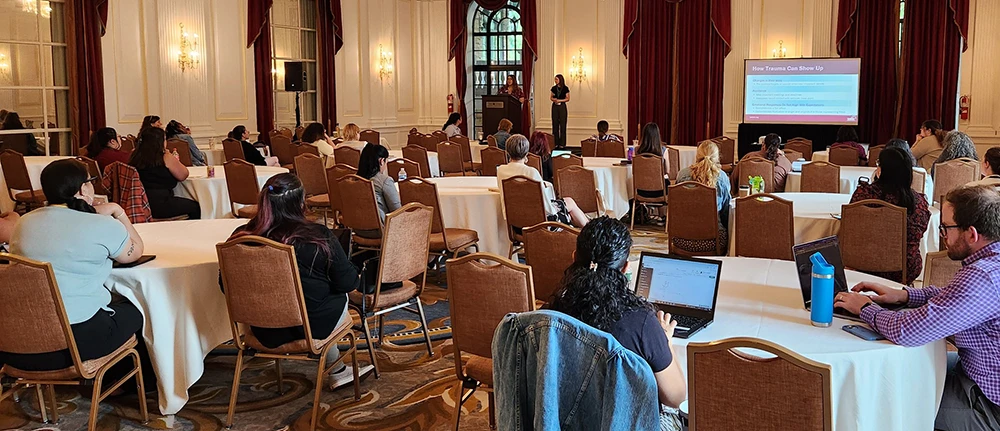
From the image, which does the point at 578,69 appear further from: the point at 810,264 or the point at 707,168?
the point at 810,264

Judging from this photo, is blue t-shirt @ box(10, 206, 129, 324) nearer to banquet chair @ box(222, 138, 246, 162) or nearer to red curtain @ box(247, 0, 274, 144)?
banquet chair @ box(222, 138, 246, 162)

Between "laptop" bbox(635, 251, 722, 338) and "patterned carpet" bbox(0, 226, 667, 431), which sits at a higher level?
"laptop" bbox(635, 251, 722, 338)

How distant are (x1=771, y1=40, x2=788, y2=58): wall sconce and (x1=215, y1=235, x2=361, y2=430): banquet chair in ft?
38.4

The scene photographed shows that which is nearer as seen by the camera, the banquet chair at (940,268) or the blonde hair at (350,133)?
the banquet chair at (940,268)

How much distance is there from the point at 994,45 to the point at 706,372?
1229 centimetres

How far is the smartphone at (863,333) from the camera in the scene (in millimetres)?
2916

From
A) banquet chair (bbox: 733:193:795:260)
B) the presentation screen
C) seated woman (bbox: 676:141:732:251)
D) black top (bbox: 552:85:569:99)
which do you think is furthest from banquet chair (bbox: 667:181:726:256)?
black top (bbox: 552:85:569:99)

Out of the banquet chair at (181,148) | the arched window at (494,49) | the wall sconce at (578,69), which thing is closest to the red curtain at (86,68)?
the banquet chair at (181,148)

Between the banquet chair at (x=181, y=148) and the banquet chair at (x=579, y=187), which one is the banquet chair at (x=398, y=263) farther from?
the banquet chair at (x=181, y=148)

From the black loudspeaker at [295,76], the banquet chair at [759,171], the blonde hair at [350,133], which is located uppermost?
the black loudspeaker at [295,76]

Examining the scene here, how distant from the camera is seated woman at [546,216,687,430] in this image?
2527mm

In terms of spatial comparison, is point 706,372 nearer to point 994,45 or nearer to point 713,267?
point 713,267

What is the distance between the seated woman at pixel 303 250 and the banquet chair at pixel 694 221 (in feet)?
9.38

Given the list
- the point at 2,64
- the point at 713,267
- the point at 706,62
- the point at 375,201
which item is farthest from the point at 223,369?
the point at 706,62
